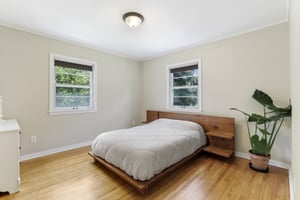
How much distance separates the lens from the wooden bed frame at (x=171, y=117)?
1.91 m

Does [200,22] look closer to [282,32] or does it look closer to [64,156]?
[282,32]

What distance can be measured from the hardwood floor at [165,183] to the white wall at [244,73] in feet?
2.48

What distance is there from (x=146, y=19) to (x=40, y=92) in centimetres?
245

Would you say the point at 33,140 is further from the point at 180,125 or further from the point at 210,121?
the point at 210,121

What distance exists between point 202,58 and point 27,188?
3.82 meters

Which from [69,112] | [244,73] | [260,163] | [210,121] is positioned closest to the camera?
[260,163]

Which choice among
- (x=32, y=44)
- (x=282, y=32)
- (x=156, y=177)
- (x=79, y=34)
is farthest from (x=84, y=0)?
(x=282, y=32)

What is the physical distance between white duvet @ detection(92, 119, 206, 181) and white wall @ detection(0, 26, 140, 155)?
3.75 feet

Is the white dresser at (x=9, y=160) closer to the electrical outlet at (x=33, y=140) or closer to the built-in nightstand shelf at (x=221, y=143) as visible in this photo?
the electrical outlet at (x=33, y=140)

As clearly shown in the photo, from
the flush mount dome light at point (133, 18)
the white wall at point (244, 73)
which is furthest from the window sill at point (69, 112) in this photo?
the white wall at point (244, 73)

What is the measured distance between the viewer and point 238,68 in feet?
9.90

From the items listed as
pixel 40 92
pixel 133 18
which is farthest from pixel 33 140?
pixel 133 18

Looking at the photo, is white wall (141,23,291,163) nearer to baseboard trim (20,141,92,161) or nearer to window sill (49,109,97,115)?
window sill (49,109,97,115)

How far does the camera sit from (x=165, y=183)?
6.95ft
